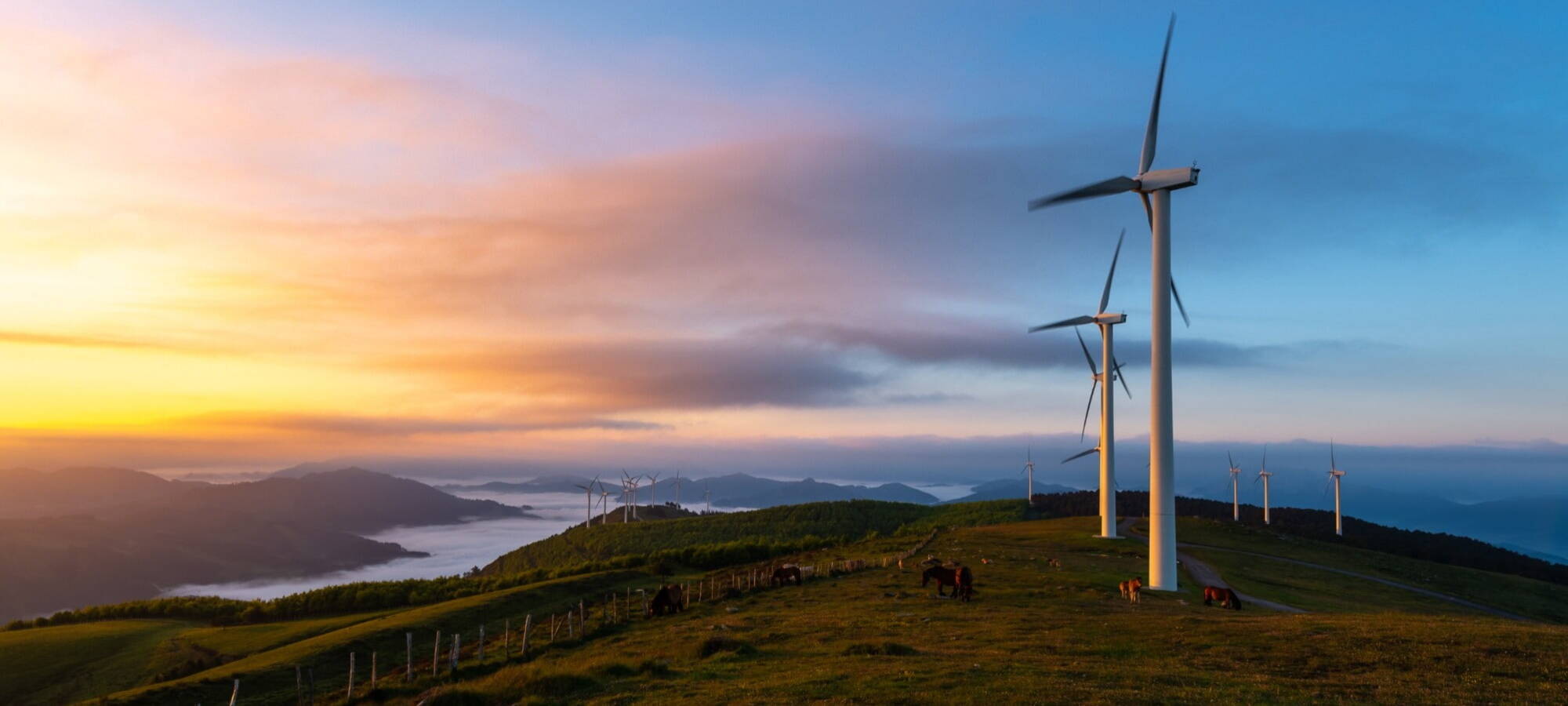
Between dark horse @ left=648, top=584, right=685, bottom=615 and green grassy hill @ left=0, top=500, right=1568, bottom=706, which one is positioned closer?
green grassy hill @ left=0, top=500, right=1568, bottom=706

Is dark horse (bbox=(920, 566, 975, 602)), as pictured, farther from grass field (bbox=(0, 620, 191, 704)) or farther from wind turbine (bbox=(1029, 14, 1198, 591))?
grass field (bbox=(0, 620, 191, 704))

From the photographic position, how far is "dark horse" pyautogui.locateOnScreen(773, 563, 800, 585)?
2092 inches

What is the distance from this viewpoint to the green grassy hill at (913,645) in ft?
65.5

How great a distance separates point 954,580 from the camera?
142 feet

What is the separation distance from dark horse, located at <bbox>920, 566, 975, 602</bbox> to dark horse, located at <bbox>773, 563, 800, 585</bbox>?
1019cm

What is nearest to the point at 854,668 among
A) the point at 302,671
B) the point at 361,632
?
the point at 302,671

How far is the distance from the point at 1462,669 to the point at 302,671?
42.2 meters

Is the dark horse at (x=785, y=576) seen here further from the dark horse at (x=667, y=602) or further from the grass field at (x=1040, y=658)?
the grass field at (x=1040, y=658)

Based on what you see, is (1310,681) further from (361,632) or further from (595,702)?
(361,632)

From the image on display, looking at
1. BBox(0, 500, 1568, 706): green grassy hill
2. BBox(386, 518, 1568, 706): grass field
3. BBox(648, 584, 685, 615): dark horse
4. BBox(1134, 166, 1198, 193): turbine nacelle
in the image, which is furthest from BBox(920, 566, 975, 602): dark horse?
BBox(1134, 166, 1198, 193): turbine nacelle

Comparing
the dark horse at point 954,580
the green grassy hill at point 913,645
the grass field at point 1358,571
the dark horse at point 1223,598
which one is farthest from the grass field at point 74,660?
the grass field at point 1358,571

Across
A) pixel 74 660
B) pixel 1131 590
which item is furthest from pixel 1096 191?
pixel 74 660

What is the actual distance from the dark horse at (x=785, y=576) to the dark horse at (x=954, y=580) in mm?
10187

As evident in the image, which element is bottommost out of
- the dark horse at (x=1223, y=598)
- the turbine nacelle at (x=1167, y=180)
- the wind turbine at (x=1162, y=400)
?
the dark horse at (x=1223, y=598)
